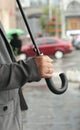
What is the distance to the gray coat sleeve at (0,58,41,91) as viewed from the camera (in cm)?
280

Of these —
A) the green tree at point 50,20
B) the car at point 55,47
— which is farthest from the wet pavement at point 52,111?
the green tree at point 50,20

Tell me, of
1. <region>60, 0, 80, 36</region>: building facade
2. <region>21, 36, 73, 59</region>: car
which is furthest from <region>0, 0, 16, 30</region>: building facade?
<region>60, 0, 80, 36</region>: building facade

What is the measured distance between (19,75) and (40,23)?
74035 mm

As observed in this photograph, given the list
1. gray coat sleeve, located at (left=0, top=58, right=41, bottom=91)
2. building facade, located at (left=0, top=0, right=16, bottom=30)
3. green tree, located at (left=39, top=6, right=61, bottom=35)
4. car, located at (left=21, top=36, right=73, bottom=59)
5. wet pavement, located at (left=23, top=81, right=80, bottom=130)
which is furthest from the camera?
green tree, located at (left=39, top=6, right=61, bottom=35)

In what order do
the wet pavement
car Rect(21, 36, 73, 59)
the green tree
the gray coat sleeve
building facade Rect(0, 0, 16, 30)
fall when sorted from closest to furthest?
the gray coat sleeve → the wet pavement → car Rect(21, 36, 73, 59) → building facade Rect(0, 0, 16, 30) → the green tree

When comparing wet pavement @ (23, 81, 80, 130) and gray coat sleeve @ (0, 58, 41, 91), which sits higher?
gray coat sleeve @ (0, 58, 41, 91)

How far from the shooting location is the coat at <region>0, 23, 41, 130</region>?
2809 millimetres

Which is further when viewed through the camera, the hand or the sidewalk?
the sidewalk

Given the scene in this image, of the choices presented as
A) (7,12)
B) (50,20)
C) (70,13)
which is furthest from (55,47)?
(70,13)

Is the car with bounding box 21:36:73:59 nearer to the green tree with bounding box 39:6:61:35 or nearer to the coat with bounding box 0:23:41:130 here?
the green tree with bounding box 39:6:61:35

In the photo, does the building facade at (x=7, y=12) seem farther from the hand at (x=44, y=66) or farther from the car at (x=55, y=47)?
the hand at (x=44, y=66)

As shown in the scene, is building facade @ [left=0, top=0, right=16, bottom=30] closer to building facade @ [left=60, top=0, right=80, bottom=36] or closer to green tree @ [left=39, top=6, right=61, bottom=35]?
green tree @ [left=39, top=6, right=61, bottom=35]

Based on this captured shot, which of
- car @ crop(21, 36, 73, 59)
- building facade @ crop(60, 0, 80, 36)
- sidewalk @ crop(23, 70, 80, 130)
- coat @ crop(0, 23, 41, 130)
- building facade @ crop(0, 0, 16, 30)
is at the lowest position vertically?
building facade @ crop(60, 0, 80, 36)

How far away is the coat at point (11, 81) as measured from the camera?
281 cm
